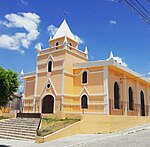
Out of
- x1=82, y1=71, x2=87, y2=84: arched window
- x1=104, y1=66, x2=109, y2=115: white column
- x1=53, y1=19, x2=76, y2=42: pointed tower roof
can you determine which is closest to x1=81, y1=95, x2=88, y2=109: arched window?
x1=82, y1=71, x2=87, y2=84: arched window

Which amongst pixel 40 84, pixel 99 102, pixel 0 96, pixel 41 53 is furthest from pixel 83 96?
pixel 0 96

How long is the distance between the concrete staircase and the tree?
150 inches

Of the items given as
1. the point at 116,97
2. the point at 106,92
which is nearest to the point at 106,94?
the point at 106,92

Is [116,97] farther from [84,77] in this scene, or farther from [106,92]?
[84,77]

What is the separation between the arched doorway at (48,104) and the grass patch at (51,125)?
15.6ft

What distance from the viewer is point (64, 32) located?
26.6 meters

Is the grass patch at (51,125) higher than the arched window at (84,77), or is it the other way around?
the arched window at (84,77)

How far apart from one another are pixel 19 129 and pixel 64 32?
13.8 m

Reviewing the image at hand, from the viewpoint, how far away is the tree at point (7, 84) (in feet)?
38.7

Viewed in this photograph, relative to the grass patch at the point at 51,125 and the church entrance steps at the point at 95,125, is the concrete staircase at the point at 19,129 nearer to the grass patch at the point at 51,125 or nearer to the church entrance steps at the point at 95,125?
the grass patch at the point at 51,125

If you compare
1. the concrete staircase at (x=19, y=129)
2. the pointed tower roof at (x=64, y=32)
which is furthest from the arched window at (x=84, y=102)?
the pointed tower roof at (x=64, y=32)

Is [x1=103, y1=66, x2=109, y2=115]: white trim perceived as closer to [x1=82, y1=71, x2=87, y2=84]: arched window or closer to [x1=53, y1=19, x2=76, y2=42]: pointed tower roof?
[x1=82, y1=71, x2=87, y2=84]: arched window

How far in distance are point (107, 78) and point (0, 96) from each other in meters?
12.0

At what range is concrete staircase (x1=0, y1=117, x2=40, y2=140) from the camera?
15.0 metres
